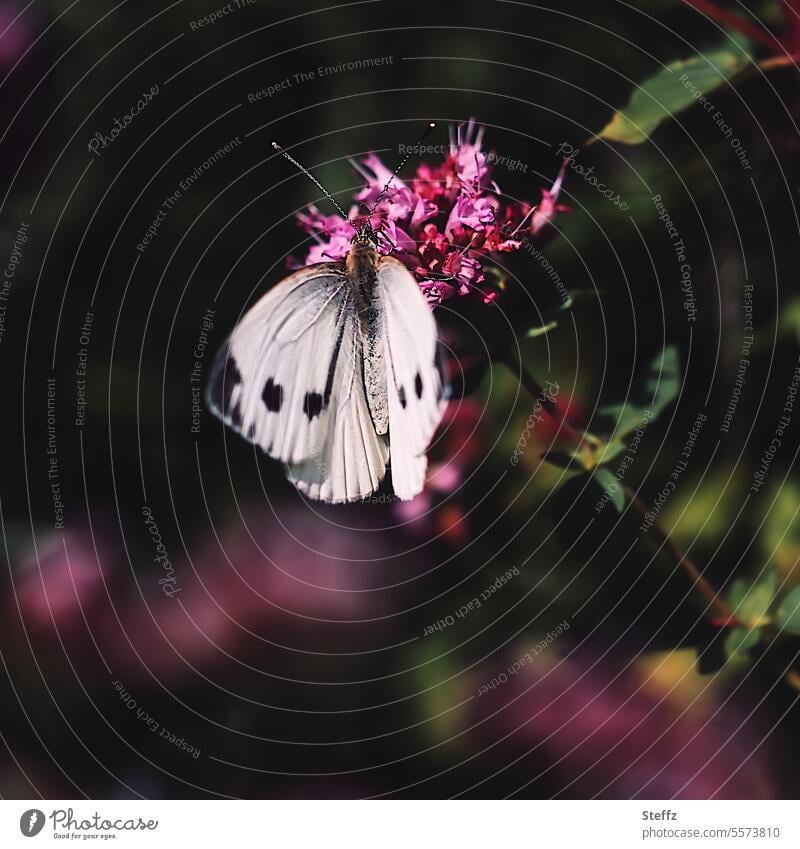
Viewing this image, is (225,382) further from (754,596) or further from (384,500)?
(754,596)

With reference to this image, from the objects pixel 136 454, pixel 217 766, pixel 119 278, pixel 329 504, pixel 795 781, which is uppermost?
pixel 119 278

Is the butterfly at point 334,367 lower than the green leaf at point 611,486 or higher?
higher

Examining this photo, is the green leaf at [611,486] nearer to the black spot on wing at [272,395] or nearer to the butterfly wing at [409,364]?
the butterfly wing at [409,364]

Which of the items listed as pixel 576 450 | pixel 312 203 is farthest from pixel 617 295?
pixel 312 203

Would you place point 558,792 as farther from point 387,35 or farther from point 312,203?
point 387,35

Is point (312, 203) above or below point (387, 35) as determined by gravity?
below

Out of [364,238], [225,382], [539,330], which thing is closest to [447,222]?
[364,238]

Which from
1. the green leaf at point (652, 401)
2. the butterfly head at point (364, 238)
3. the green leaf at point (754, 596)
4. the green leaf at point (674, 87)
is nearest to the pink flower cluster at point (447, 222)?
the butterfly head at point (364, 238)
